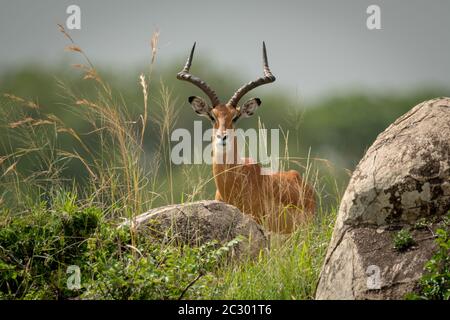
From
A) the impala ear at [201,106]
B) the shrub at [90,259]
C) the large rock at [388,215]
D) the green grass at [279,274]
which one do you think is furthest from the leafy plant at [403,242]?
the impala ear at [201,106]

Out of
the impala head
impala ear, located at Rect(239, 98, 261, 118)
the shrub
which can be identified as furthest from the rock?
impala ear, located at Rect(239, 98, 261, 118)

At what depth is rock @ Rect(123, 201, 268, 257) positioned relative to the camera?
27.6ft

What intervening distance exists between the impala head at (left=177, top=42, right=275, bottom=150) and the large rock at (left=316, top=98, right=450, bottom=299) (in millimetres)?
4844

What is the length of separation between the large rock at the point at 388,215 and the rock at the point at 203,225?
168cm

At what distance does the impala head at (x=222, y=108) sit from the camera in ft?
38.5

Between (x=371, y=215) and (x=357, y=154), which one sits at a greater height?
(x=371, y=215)

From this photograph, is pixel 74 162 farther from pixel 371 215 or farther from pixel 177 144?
pixel 371 215

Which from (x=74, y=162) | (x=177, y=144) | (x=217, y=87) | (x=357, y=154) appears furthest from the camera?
(x=217, y=87)

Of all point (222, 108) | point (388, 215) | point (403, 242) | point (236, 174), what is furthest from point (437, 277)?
point (222, 108)

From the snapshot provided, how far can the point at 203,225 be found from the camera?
28.3 ft

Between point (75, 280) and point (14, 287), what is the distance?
658 mm

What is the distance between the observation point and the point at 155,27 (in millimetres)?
7699

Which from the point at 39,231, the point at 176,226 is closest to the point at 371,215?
the point at 176,226

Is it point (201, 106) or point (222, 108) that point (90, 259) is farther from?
point (201, 106)
